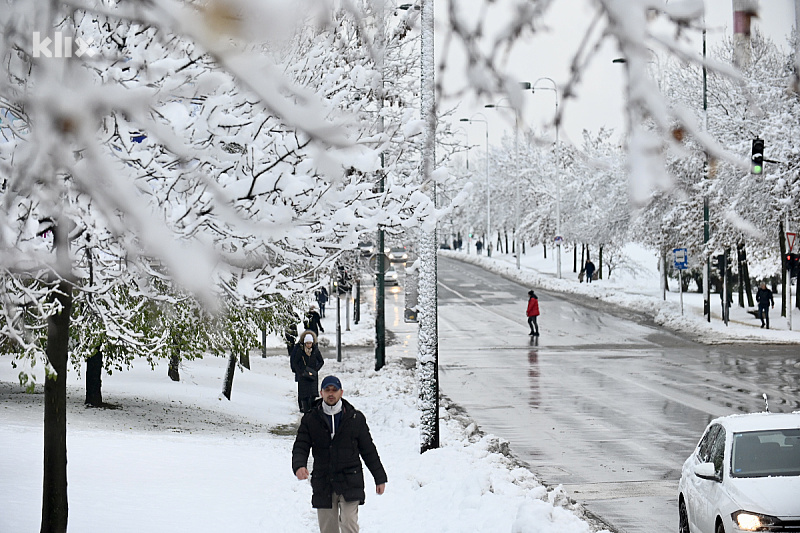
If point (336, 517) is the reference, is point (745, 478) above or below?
above

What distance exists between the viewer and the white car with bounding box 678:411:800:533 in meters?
8.03

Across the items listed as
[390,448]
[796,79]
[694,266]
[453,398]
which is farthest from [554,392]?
[694,266]

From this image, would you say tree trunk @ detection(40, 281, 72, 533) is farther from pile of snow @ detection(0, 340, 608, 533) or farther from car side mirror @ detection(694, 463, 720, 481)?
car side mirror @ detection(694, 463, 720, 481)

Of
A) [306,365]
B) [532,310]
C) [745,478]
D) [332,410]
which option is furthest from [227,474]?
[532,310]

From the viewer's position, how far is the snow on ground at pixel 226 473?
373 inches

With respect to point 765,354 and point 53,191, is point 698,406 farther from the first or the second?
point 53,191

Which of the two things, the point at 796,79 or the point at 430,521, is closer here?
the point at 796,79

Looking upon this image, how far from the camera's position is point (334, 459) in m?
8.09

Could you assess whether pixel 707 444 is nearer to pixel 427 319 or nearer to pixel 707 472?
pixel 707 472

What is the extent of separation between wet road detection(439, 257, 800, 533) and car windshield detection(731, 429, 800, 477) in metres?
1.67

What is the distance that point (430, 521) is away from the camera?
1025cm

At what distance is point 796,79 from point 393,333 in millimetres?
34897

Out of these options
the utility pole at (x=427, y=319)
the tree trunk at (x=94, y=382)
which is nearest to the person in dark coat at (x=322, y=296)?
the tree trunk at (x=94, y=382)

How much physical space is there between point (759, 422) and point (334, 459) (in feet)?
14.0
